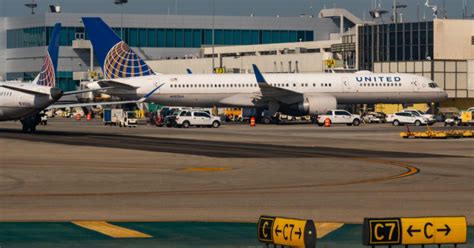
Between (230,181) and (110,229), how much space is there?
1347 cm

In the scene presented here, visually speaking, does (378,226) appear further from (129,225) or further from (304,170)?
(304,170)

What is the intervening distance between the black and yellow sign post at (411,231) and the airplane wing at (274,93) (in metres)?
86.7

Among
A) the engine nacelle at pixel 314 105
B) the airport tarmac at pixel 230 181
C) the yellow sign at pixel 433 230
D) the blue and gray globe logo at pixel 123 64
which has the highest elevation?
the blue and gray globe logo at pixel 123 64

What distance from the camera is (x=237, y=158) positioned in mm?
50500

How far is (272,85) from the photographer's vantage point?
107375 mm

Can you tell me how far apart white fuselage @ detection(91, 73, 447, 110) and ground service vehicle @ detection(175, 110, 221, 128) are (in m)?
5.64

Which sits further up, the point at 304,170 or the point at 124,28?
the point at 124,28

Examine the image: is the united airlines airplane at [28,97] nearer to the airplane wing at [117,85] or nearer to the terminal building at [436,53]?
the airplane wing at [117,85]

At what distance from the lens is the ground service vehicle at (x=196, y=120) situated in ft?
330

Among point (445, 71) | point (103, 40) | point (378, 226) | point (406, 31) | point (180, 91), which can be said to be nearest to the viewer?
point (378, 226)

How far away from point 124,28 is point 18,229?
173547 millimetres

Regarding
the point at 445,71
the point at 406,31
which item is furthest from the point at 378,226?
the point at 406,31

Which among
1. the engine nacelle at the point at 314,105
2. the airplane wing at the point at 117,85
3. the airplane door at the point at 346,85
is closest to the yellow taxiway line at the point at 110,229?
the engine nacelle at the point at 314,105

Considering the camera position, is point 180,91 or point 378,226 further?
point 180,91
